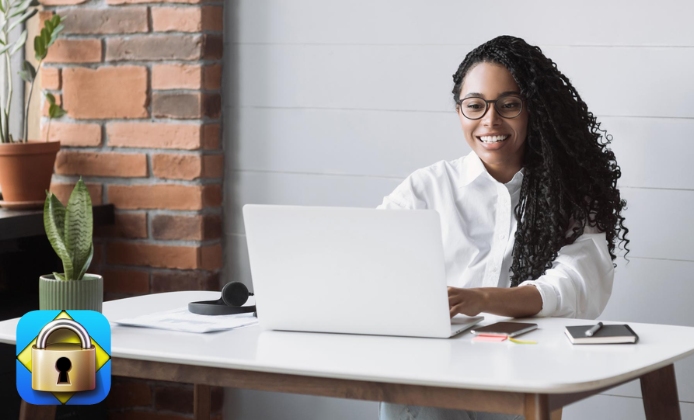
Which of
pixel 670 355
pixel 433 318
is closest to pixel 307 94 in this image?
pixel 433 318

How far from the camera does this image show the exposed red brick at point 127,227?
2.91 m

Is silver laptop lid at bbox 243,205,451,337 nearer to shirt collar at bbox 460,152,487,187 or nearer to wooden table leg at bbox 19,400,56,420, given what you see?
wooden table leg at bbox 19,400,56,420

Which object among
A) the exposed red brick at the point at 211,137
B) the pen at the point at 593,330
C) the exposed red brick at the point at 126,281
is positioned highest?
the exposed red brick at the point at 211,137

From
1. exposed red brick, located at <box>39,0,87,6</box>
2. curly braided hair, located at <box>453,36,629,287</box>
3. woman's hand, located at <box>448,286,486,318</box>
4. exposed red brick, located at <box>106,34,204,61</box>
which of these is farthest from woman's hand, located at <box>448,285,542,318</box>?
exposed red brick, located at <box>39,0,87,6</box>

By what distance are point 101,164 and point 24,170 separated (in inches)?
9.6

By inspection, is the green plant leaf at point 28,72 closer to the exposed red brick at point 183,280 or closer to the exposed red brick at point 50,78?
the exposed red brick at point 50,78

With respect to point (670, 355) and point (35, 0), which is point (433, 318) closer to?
point (670, 355)

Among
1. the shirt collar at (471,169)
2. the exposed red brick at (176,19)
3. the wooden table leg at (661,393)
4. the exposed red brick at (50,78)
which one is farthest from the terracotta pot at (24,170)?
the wooden table leg at (661,393)

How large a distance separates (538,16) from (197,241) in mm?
Result: 1156

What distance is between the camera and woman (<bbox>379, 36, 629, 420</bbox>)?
209cm

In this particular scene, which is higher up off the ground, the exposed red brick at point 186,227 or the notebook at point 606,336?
the exposed red brick at point 186,227

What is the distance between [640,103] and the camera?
2430 mm

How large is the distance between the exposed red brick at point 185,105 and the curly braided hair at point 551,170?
884 mm

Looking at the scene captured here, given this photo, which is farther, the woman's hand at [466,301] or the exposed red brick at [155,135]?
the exposed red brick at [155,135]
